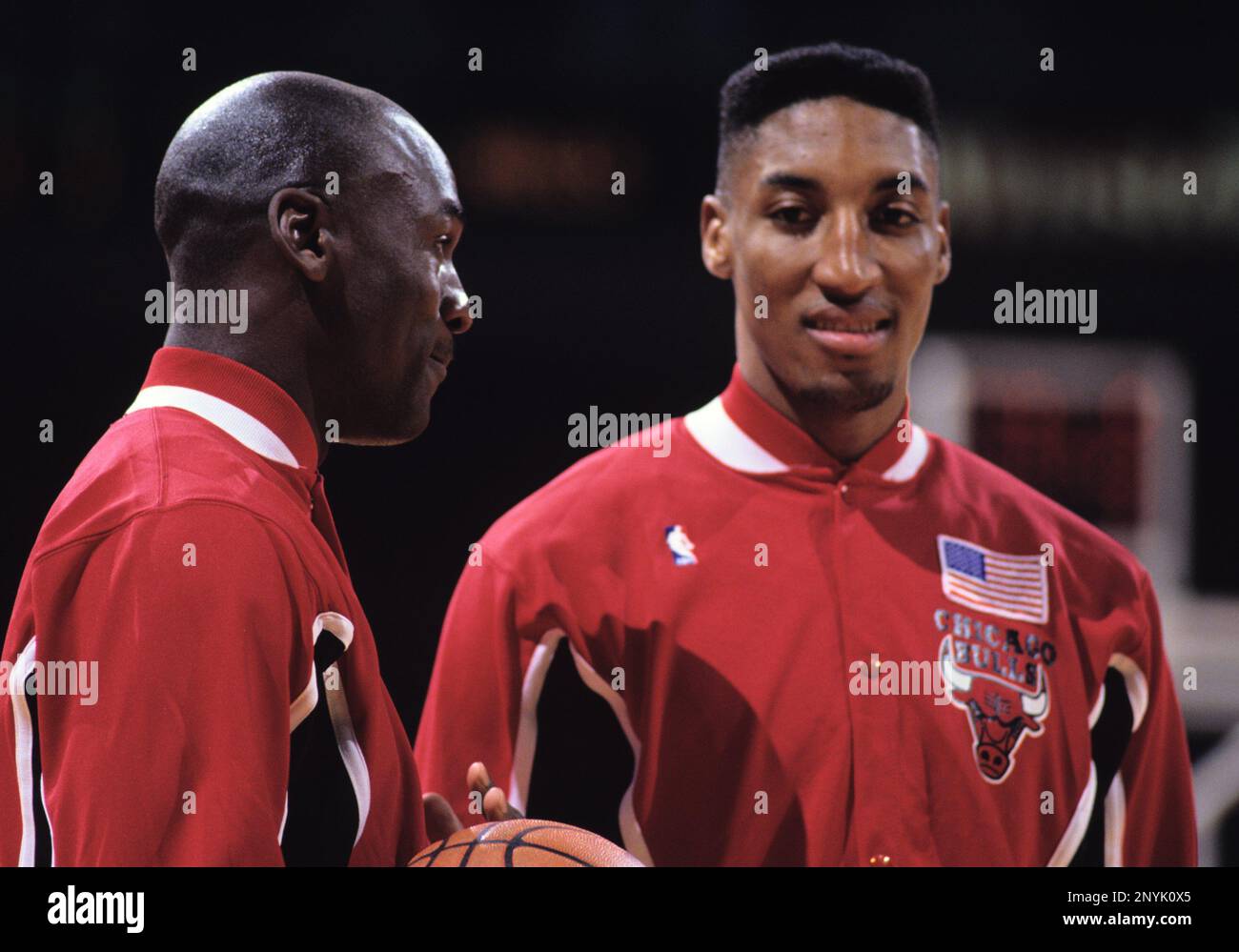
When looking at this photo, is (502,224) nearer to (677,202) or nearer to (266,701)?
(677,202)

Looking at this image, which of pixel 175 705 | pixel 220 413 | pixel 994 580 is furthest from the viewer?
pixel 994 580

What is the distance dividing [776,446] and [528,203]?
176 centimetres

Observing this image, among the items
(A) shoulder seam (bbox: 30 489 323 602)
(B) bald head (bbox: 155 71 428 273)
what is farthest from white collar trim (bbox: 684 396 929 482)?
(A) shoulder seam (bbox: 30 489 323 602)

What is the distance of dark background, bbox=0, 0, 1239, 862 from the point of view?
12.0ft

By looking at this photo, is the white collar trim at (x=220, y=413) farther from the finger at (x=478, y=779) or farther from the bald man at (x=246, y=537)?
the finger at (x=478, y=779)

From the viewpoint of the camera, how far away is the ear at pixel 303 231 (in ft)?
6.04

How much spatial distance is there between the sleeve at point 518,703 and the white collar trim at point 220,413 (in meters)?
0.58

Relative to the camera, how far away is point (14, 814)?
1.78 m

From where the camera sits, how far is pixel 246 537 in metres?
1.65

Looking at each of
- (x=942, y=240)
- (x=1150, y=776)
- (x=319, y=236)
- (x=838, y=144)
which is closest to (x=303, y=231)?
(x=319, y=236)

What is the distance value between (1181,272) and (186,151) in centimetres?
350

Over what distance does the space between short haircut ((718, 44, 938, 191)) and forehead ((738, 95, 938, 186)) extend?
0.02 meters

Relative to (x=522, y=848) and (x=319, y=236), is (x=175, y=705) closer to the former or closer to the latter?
(x=522, y=848)

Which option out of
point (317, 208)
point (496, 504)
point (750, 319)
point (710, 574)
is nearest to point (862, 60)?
point (750, 319)
